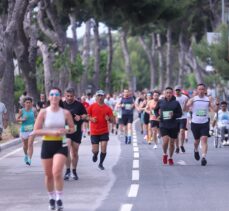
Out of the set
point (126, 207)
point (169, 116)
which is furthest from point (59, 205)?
point (169, 116)

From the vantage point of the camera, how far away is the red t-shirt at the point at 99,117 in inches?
709

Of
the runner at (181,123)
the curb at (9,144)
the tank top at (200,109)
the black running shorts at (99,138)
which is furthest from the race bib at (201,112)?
the curb at (9,144)

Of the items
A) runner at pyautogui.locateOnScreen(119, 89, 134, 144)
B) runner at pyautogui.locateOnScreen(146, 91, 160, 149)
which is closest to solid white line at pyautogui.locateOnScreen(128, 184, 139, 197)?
runner at pyautogui.locateOnScreen(146, 91, 160, 149)

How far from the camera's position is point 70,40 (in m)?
51.0

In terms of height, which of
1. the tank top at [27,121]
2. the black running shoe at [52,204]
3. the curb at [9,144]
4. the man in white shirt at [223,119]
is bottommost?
the curb at [9,144]

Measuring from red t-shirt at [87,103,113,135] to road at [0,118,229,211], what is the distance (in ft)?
2.85

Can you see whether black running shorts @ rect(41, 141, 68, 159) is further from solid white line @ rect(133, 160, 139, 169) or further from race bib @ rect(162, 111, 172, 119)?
race bib @ rect(162, 111, 172, 119)

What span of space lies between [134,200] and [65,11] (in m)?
27.9

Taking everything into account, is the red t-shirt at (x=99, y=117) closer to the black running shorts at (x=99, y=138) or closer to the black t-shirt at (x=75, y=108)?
the black running shorts at (x=99, y=138)

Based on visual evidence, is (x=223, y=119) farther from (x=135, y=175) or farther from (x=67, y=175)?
(x=67, y=175)

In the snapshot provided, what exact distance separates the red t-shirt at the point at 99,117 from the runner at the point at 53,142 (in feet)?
18.8

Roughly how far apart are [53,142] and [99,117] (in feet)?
19.5

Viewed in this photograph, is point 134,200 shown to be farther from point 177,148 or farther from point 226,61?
point 226,61

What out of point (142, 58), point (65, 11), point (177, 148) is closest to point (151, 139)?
point (177, 148)
